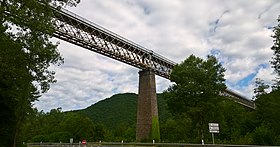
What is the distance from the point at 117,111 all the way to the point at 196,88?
7763 centimetres

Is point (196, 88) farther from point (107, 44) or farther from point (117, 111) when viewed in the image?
point (117, 111)

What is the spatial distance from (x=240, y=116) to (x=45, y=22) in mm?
57698

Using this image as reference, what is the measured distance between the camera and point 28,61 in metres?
14.4

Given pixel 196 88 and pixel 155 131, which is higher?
pixel 196 88

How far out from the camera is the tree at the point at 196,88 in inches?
1260

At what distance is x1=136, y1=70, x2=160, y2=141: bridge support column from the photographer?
138 ft

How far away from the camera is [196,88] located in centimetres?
3198

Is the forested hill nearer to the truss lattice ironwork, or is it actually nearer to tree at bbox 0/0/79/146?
the truss lattice ironwork

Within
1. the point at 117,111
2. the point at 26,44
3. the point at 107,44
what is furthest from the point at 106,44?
the point at 117,111

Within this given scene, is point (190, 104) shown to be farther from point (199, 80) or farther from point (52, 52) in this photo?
point (52, 52)

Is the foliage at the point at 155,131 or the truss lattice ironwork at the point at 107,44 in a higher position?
the truss lattice ironwork at the point at 107,44

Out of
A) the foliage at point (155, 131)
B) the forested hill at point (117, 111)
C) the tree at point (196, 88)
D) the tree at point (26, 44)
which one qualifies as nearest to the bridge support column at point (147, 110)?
the foliage at point (155, 131)

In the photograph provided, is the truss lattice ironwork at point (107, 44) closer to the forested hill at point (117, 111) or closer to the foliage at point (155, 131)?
the foliage at point (155, 131)

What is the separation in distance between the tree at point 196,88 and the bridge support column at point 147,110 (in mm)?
8860
